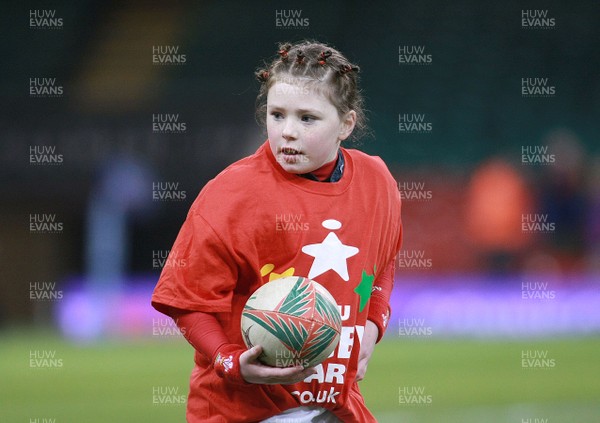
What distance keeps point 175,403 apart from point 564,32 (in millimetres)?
10658

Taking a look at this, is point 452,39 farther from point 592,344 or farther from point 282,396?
point 282,396

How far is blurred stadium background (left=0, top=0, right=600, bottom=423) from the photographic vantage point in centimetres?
1258

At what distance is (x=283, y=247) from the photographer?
307cm

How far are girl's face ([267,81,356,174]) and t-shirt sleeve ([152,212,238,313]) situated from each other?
1.14 feet

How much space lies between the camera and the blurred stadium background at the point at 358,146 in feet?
41.3

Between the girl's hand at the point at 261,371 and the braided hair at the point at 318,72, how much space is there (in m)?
0.88

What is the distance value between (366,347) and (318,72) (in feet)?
3.17
